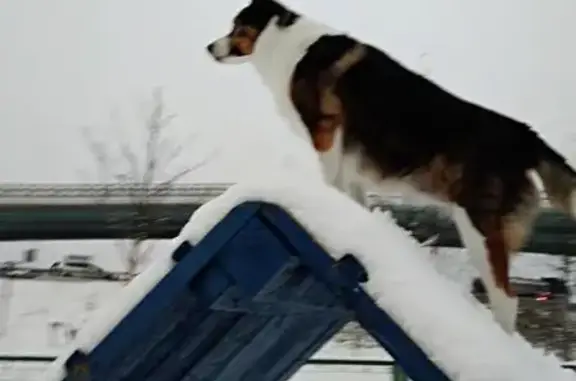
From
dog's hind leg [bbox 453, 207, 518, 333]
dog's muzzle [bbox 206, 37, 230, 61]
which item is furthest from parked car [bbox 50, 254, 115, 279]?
dog's hind leg [bbox 453, 207, 518, 333]

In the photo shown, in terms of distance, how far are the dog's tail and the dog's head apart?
1.02ft

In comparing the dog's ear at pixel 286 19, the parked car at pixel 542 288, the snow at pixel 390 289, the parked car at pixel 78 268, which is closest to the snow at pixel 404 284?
the snow at pixel 390 289

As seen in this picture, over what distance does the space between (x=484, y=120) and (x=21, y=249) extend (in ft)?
2.71

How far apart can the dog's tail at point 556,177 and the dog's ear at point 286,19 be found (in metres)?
0.31

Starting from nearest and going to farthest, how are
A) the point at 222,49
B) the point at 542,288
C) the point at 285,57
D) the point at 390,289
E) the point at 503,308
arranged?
the point at 390,289, the point at 503,308, the point at 285,57, the point at 222,49, the point at 542,288

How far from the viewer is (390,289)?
0.65 meters

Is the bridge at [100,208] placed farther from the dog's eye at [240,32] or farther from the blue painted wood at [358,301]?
the blue painted wood at [358,301]

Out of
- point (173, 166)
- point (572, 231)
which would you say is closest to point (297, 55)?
point (173, 166)

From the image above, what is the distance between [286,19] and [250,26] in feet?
0.18

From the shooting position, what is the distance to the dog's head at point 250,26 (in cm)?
93

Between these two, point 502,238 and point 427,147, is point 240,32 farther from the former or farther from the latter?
point 502,238

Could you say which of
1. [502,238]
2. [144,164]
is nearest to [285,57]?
[502,238]

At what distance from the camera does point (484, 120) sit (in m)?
0.82

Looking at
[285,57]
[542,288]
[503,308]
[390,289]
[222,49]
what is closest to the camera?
[390,289]
